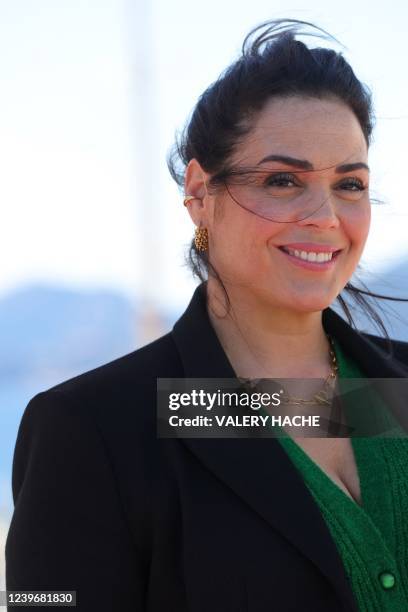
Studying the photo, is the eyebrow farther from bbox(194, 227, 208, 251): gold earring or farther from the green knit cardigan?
the green knit cardigan

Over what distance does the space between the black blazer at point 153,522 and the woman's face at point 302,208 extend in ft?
1.34

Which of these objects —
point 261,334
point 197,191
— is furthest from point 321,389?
point 197,191

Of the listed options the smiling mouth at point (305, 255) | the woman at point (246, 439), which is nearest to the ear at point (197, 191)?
the woman at point (246, 439)

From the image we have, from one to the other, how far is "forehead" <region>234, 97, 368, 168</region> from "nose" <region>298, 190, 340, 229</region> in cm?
7

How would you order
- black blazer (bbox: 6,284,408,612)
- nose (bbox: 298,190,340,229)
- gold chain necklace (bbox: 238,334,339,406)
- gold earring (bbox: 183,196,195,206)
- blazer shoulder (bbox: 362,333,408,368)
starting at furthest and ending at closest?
blazer shoulder (bbox: 362,333,408,368) < gold earring (bbox: 183,196,195,206) < gold chain necklace (bbox: 238,334,339,406) < nose (bbox: 298,190,340,229) < black blazer (bbox: 6,284,408,612)

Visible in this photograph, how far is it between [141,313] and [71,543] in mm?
6032

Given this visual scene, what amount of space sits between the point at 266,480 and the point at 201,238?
667mm

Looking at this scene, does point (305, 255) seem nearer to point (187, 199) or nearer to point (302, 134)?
point (302, 134)

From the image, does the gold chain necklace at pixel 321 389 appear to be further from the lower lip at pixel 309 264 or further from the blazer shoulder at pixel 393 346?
the lower lip at pixel 309 264

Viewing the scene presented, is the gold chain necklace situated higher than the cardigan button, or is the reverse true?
the gold chain necklace

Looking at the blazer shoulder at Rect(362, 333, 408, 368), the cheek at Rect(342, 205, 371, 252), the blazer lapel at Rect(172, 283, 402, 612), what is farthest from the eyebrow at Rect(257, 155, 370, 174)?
the blazer shoulder at Rect(362, 333, 408, 368)

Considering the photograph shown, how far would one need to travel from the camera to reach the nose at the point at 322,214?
2.06 meters

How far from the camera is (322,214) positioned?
2061 mm

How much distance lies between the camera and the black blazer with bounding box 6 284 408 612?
70.2 inches
